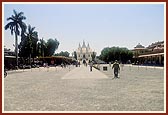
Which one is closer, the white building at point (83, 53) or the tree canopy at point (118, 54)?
the tree canopy at point (118, 54)

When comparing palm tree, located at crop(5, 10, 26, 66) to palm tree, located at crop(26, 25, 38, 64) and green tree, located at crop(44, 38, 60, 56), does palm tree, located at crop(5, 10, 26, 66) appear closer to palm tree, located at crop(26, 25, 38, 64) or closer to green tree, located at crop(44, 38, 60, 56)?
palm tree, located at crop(26, 25, 38, 64)

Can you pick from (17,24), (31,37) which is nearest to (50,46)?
(31,37)

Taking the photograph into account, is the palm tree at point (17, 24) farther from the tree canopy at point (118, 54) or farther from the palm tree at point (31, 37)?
the tree canopy at point (118, 54)

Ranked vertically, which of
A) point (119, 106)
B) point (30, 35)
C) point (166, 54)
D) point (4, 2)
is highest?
point (30, 35)

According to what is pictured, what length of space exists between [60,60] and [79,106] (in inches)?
3621

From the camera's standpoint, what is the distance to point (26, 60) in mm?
83188

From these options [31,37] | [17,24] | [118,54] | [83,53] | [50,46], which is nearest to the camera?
[17,24]

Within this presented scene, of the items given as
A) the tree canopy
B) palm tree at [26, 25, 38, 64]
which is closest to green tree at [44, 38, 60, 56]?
the tree canopy

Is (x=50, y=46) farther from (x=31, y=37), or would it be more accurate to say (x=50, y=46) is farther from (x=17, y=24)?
(x=17, y=24)

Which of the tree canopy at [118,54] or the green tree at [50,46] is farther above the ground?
the green tree at [50,46]

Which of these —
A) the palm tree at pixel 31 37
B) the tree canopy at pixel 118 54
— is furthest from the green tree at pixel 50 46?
the palm tree at pixel 31 37

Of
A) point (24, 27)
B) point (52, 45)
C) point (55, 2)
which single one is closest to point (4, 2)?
point (55, 2)

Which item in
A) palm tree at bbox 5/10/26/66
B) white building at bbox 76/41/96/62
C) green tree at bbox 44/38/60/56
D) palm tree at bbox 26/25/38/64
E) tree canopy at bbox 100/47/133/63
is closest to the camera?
palm tree at bbox 5/10/26/66

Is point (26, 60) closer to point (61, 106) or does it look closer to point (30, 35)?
point (30, 35)
